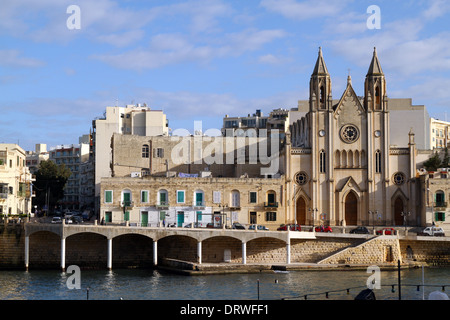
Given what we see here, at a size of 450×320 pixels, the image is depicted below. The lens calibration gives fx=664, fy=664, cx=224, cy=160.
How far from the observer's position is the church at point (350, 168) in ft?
251

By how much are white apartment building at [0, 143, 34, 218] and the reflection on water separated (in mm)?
12425

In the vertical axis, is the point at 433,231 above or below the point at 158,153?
below

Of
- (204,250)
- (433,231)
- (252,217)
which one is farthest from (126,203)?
(433,231)

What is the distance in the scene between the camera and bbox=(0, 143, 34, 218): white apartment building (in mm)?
68188

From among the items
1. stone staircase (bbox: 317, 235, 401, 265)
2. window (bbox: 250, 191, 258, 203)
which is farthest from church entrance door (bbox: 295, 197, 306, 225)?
stone staircase (bbox: 317, 235, 401, 265)

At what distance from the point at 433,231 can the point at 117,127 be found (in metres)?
52.9

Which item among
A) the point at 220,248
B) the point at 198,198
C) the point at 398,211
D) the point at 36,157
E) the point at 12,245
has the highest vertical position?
the point at 36,157

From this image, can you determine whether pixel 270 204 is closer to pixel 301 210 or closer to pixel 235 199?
pixel 235 199

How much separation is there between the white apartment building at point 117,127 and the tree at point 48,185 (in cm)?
796

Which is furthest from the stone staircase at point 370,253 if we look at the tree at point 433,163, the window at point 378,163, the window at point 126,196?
the window at point 126,196

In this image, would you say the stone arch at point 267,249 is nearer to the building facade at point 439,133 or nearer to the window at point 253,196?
the window at point 253,196

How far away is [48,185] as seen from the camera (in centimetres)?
10331
